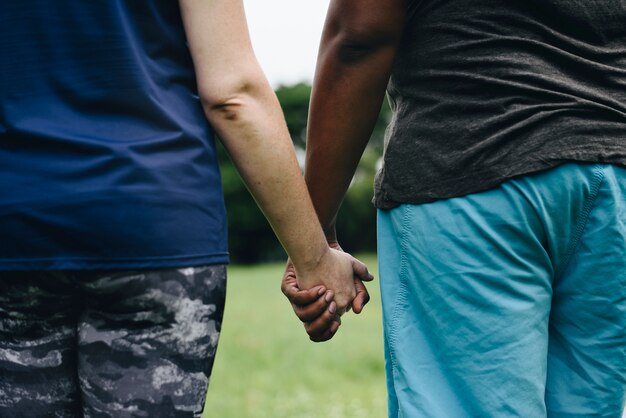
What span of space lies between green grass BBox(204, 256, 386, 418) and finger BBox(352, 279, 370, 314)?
3737 mm

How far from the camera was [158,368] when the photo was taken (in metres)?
1.44

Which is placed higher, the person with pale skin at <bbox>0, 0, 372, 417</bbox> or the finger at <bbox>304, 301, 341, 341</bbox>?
the person with pale skin at <bbox>0, 0, 372, 417</bbox>

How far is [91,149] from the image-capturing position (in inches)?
55.0

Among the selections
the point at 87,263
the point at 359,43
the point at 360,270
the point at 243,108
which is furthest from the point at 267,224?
the point at 87,263

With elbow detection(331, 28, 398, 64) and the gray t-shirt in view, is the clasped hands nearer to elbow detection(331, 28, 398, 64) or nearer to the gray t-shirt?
the gray t-shirt

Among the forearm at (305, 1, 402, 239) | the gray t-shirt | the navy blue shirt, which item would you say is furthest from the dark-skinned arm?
the navy blue shirt

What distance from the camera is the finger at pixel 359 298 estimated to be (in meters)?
2.20

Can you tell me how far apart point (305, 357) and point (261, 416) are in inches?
104

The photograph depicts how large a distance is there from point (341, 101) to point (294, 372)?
5951 mm

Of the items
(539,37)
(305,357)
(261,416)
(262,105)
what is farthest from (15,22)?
(305,357)

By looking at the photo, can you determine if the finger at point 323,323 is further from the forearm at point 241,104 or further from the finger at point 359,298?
the forearm at point 241,104

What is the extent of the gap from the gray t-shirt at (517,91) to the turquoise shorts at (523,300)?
0.05 meters

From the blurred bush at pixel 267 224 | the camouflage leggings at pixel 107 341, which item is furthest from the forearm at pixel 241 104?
the blurred bush at pixel 267 224

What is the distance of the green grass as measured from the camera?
613 centimetres
